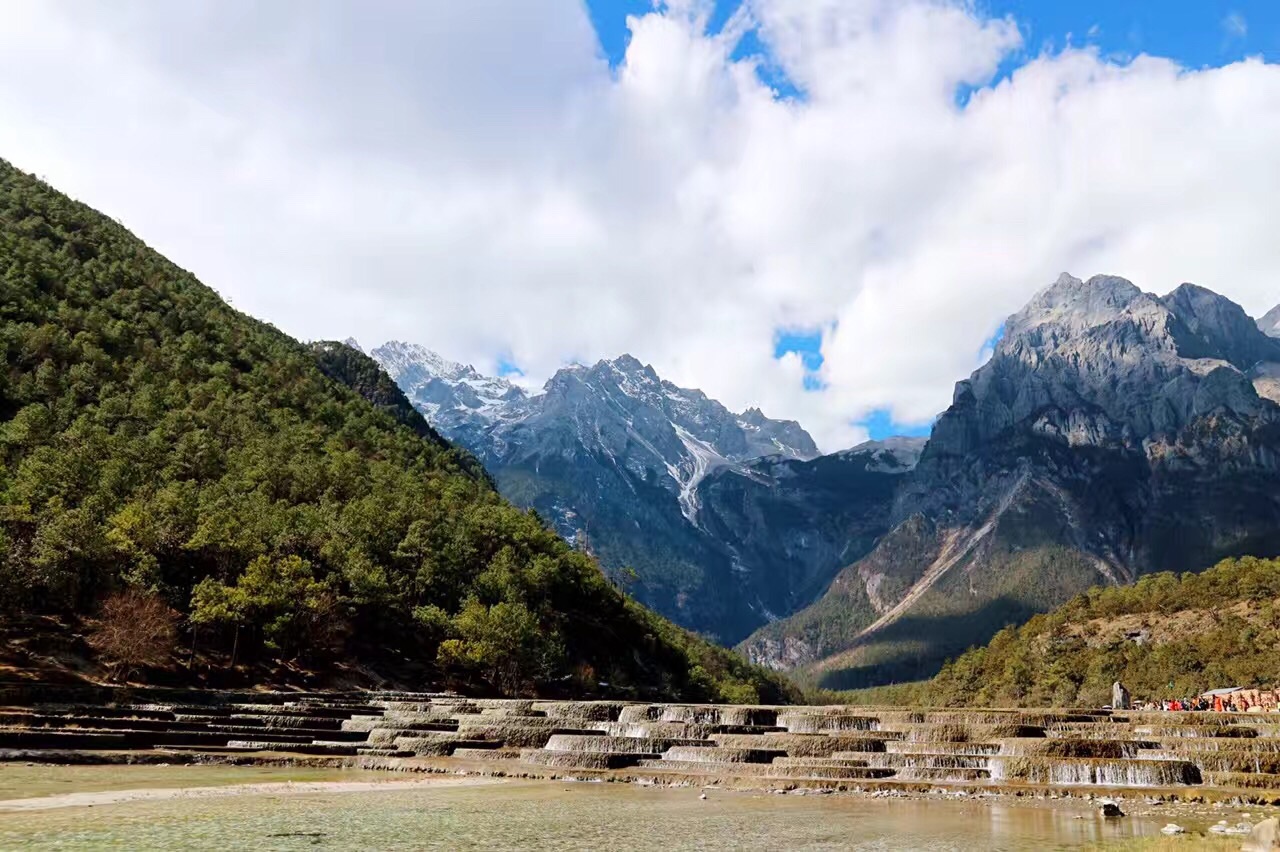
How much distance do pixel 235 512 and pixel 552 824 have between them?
6744cm

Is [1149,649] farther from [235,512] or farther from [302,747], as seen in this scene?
[302,747]

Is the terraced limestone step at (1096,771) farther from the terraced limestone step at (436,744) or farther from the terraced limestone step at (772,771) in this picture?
the terraced limestone step at (436,744)

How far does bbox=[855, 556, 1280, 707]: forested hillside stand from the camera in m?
146

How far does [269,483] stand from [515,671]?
34.7 m

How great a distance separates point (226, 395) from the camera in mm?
112250

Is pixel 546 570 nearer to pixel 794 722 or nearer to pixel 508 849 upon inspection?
pixel 794 722

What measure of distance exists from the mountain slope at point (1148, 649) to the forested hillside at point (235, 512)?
7197cm

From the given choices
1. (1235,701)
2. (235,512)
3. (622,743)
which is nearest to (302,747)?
(622,743)

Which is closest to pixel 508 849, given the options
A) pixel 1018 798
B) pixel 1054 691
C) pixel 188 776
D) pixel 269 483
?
pixel 1018 798

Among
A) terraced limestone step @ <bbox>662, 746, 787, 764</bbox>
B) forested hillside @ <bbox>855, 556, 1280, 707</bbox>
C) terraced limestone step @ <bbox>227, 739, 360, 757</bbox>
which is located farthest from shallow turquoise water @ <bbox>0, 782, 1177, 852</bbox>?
forested hillside @ <bbox>855, 556, 1280, 707</bbox>

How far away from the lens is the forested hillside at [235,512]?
62375 millimetres

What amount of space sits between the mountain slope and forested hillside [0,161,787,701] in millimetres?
71970

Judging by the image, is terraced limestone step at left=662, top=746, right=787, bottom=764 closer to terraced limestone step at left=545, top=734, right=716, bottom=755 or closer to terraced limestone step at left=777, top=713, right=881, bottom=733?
terraced limestone step at left=545, top=734, right=716, bottom=755

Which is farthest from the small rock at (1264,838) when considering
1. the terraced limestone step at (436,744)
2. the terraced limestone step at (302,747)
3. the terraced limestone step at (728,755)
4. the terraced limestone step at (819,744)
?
the terraced limestone step at (302,747)
